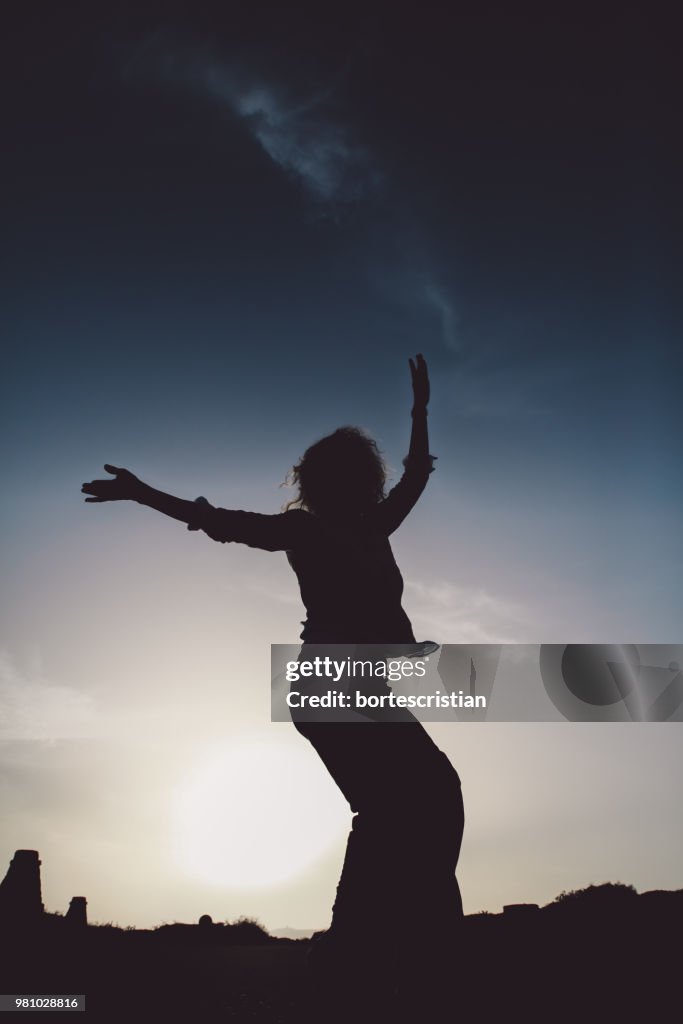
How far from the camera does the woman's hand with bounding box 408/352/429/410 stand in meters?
4.83

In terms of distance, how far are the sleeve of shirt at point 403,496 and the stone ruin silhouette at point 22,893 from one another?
6.48 metres

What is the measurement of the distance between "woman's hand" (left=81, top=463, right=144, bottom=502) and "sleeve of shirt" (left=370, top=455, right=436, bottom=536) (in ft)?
4.60

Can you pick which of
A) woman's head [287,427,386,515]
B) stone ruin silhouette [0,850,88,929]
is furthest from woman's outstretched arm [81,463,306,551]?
stone ruin silhouette [0,850,88,929]

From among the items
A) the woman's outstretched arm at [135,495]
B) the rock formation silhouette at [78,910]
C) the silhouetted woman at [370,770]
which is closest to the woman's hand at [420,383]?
the silhouetted woman at [370,770]

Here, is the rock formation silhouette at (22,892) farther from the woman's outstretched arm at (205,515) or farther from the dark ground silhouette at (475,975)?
the woman's outstretched arm at (205,515)

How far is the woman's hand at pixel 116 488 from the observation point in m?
3.56

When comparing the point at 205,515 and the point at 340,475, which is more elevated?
the point at 340,475

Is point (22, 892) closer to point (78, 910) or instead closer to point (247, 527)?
point (78, 910)

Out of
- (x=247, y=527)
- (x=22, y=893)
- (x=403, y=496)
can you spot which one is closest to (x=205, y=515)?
(x=247, y=527)

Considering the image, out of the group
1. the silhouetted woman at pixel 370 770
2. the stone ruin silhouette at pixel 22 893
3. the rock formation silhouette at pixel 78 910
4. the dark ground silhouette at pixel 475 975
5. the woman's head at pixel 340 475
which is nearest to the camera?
the silhouetted woman at pixel 370 770

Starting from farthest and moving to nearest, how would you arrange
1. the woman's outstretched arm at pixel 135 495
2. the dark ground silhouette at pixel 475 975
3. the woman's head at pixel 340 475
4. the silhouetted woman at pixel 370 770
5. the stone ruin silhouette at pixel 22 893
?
the stone ruin silhouette at pixel 22 893, the woman's head at pixel 340 475, the woman's outstretched arm at pixel 135 495, the dark ground silhouette at pixel 475 975, the silhouetted woman at pixel 370 770

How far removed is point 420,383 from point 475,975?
343 centimetres

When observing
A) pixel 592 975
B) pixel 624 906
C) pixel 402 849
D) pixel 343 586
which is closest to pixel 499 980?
pixel 592 975

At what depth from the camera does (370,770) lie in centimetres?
339
